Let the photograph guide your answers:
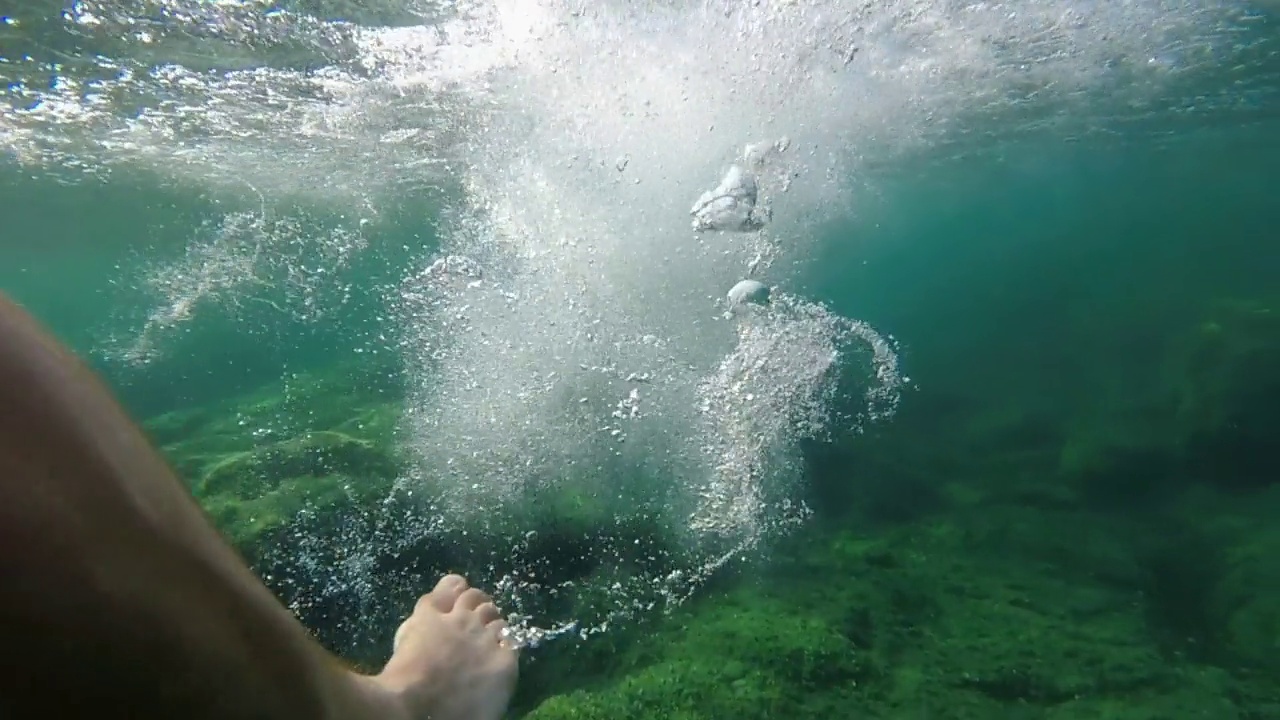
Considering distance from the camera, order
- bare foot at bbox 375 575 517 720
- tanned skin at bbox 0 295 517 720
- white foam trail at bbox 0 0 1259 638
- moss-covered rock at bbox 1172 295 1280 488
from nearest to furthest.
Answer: tanned skin at bbox 0 295 517 720, bare foot at bbox 375 575 517 720, white foam trail at bbox 0 0 1259 638, moss-covered rock at bbox 1172 295 1280 488

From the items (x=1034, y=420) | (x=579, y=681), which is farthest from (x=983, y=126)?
(x=579, y=681)

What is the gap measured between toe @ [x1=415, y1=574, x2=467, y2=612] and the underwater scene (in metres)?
1.55

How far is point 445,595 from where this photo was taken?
8.09 ft

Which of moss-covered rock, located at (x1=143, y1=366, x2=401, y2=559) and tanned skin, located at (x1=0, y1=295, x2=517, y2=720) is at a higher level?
moss-covered rock, located at (x1=143, y1=366, x2=401, y2=559)

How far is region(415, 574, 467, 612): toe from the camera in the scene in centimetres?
239

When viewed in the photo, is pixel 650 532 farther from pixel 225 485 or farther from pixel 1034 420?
pixel 1034 420

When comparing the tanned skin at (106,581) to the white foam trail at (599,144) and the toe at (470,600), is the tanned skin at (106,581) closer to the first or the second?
the toe at (470,600)

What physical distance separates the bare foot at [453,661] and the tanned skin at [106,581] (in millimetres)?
863

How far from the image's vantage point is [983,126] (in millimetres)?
24766

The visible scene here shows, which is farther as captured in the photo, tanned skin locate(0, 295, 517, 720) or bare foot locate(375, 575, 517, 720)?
bare foot locate(375, 575, 517, 720)

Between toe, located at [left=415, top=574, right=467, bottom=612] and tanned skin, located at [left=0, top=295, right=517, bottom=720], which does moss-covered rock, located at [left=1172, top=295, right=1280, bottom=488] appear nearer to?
toe, located at [left=415, top=574, right=467, bottom=612]

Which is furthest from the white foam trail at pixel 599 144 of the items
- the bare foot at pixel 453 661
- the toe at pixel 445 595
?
the bare foot at pixel 453 661

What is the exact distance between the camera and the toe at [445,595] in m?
2.39

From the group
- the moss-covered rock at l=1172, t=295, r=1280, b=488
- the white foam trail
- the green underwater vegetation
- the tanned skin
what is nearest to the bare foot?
the tanned skin
